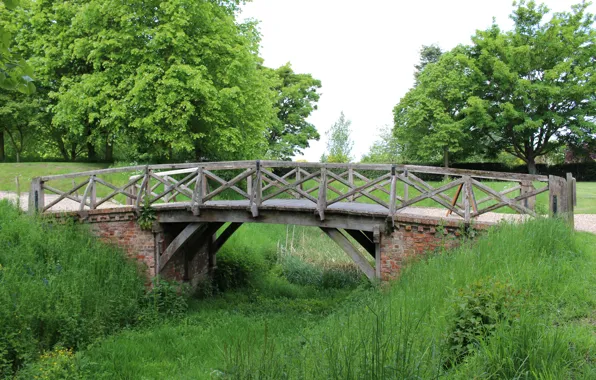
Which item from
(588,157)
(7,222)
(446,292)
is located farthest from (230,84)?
(588,157)

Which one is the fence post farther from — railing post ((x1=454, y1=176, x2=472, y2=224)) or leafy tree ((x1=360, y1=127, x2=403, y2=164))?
leafy tree ((x1=360, y1=127, x2=403, y2=164))

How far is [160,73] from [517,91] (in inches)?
848

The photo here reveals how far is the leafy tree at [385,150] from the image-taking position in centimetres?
4039

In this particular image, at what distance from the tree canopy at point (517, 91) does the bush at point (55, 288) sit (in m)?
23.6

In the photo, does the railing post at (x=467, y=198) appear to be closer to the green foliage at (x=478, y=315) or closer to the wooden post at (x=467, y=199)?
the wooden post at (x=467, y=199)

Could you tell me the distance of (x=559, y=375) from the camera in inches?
149

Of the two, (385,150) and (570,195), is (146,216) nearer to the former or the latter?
(570,195)

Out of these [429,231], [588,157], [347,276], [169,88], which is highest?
[169,88]

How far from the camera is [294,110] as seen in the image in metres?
37.9

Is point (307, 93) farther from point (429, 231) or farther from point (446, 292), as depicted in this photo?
point (446, 292)

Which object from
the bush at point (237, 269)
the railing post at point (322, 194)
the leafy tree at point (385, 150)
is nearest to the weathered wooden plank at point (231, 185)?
the railing post at point (322, 194)

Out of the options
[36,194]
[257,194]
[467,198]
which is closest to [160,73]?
[36,194]

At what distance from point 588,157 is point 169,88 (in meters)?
28.6

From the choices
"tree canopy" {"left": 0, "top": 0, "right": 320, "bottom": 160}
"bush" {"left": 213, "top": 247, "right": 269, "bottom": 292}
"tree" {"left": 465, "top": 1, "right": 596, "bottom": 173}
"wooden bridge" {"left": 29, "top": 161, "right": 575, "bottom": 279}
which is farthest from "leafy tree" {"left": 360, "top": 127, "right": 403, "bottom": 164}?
"wooden bridge" {"left": 29, "top": 161, "right": 575, "bottom": 279}
